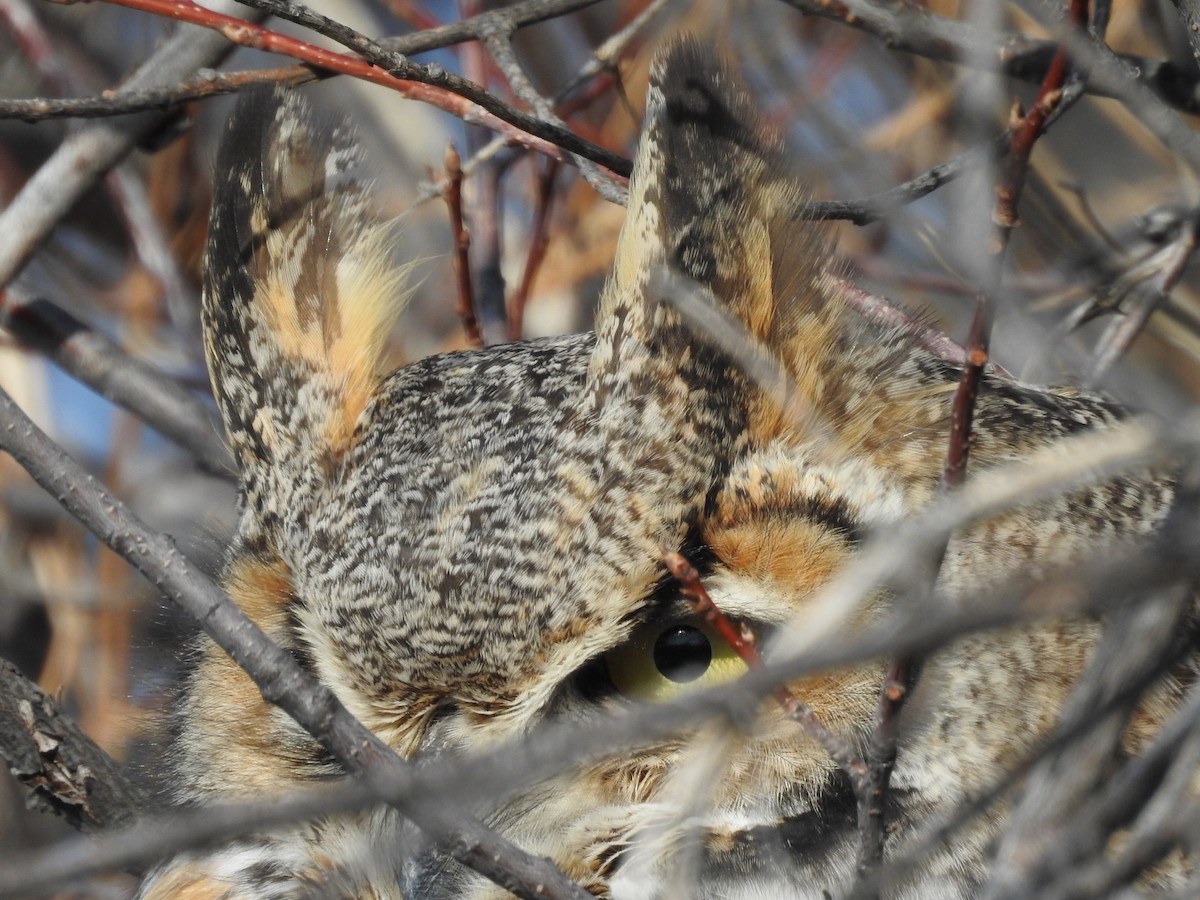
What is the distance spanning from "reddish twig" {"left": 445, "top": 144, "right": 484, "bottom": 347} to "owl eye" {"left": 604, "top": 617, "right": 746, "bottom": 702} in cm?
79

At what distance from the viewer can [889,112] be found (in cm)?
286

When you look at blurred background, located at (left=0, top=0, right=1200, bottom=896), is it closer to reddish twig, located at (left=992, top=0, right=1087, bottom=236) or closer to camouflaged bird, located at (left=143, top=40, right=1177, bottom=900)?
camouflaged bird, located at (left=143, top=40, right=1177, bottom=900)

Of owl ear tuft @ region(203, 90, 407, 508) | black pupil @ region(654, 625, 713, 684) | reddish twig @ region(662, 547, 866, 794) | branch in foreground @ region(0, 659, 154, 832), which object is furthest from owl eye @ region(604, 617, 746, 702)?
branch in foreground @ region(0, 659, 154, 832)

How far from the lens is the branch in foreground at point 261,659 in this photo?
101cm

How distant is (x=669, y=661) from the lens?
51.8 inches

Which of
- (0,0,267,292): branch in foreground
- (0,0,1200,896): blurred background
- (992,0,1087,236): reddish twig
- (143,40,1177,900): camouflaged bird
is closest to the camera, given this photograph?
(992,0,1087,236): reddish twig

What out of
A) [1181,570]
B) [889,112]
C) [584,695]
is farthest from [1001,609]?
[889,112]

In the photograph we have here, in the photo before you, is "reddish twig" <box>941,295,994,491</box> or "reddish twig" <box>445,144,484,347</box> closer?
"reddish twig" <box>941,295,994,491</box>

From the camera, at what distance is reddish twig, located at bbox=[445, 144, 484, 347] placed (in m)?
1.82

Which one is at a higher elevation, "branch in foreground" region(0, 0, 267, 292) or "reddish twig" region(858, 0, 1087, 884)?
"branch in foreground" region(0, 0, 267, 292)

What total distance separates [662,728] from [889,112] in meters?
2.33

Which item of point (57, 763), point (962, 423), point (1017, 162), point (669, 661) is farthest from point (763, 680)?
point (57, 763)

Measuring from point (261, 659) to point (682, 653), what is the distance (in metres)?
0.44

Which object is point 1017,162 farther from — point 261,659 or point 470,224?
point 470,224
